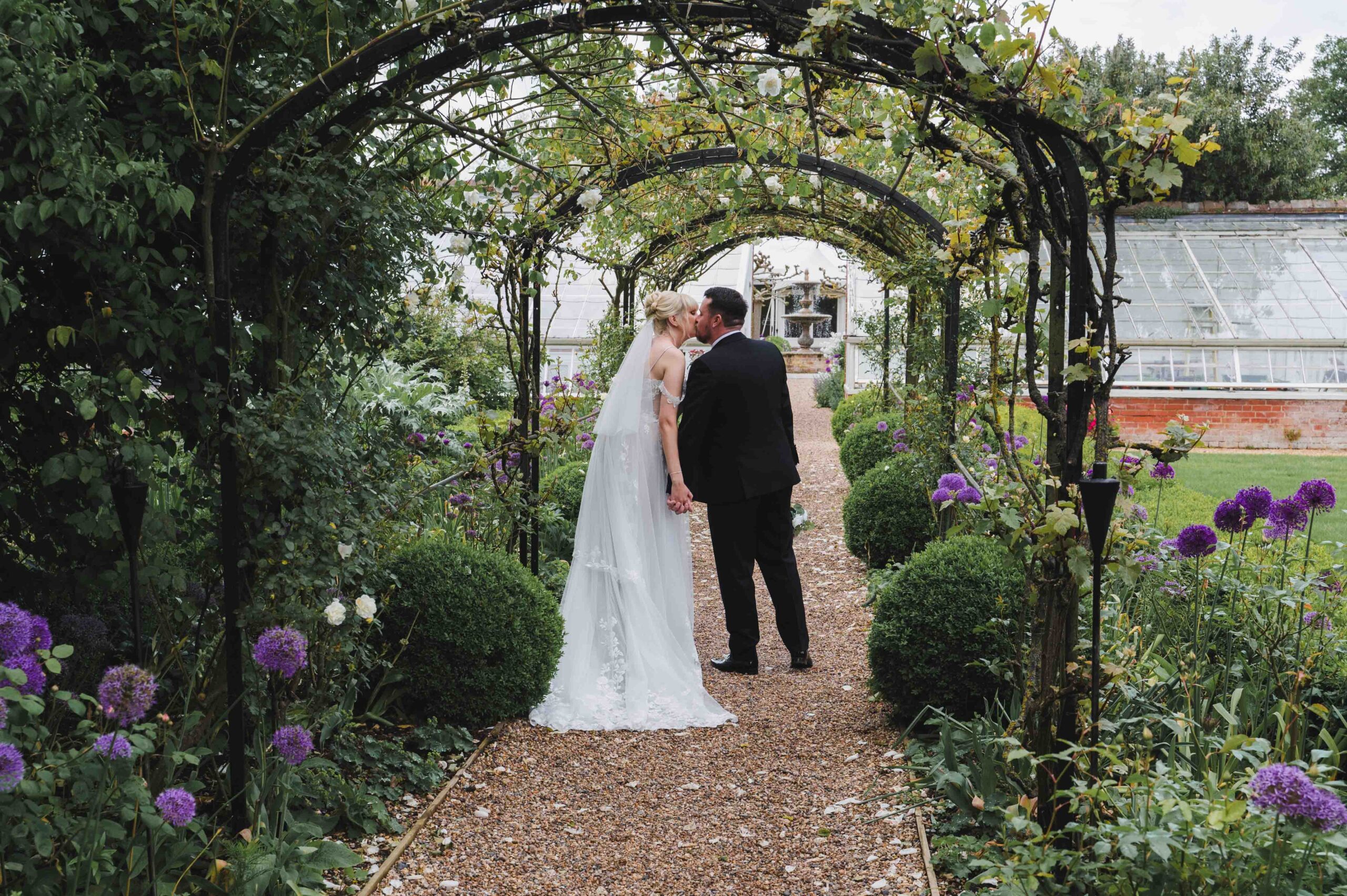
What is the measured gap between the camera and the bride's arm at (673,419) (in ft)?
13.8

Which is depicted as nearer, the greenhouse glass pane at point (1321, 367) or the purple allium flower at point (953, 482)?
the purple allium flower at point (953, 482)

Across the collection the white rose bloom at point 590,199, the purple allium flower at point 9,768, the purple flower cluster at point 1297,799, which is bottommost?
the purple flower cluster at point 1297,799

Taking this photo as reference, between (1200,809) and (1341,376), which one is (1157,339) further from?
(1200,809)

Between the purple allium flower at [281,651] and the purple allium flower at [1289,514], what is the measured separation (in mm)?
2766

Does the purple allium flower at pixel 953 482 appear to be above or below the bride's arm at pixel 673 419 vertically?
below

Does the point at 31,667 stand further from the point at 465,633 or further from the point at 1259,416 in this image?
the point at 1259,416

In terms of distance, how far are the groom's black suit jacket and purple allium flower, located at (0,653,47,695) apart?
279 centimetres

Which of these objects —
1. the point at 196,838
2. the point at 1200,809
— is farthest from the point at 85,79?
the point at 1200,809

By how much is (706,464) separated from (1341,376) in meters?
11.3

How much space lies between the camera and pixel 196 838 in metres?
2.32

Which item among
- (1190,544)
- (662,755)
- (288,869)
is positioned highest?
(1190,544)

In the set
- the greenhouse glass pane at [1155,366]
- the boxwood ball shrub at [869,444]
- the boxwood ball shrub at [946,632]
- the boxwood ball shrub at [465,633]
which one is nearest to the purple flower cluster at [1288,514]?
the boxwood ball shrub at [946,632]

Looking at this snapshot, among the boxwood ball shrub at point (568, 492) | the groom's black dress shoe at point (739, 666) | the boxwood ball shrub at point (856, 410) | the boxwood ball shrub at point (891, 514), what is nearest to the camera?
the groom's black dress shoe at point (739, 666)

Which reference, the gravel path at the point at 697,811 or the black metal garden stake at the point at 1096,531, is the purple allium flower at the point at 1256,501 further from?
the gravel path at the point at 697,811
